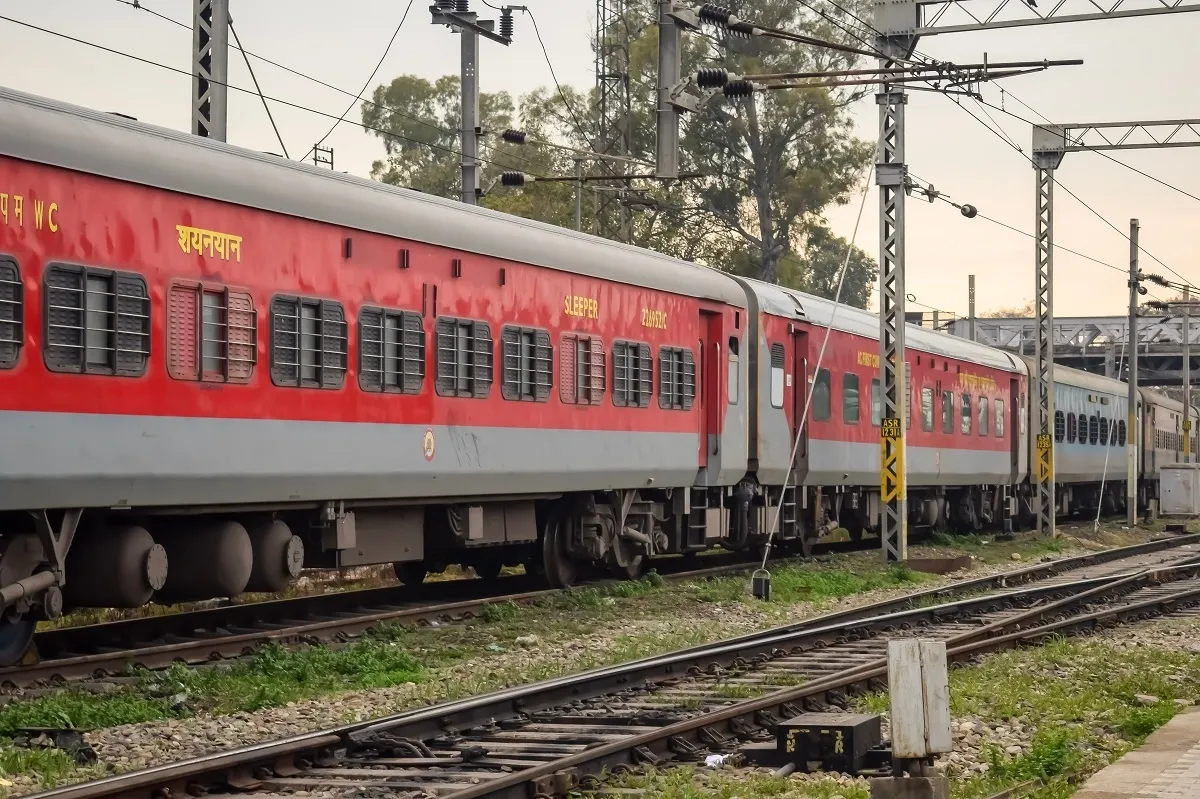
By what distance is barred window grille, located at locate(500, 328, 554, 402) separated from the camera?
1745 centimetres

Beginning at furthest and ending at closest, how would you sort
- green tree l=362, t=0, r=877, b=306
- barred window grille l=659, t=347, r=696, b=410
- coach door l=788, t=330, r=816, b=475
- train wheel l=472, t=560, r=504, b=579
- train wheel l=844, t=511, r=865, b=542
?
green tree l=362, t=0, r=877, b=306, train wheel l=844, t=511, r=865, b=542, coach door l=788, t=330, r=816, b=475, barred window grille l=659, t=347, r=696, b=410, train wheel l=472, t=560, r=504, b=579

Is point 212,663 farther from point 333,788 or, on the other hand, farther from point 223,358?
point 333,788

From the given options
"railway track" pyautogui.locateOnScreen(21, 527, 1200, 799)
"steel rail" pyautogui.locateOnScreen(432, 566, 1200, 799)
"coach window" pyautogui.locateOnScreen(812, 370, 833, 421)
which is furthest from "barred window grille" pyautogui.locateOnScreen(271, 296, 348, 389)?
"coach window" pyautogui.locateOnScreen(812, 370, 833, 421)

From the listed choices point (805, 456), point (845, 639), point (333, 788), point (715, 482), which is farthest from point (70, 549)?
point (805, 456)

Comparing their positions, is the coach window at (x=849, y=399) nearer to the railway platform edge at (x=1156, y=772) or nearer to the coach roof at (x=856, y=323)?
the coach roof at (x=856, y=323)

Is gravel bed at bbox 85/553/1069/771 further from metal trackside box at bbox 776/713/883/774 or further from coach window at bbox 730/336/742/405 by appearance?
coach window at bbox 730/336/742/405

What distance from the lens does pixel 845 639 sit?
51.6 feet

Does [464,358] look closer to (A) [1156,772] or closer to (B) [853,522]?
(A) [1156,772]

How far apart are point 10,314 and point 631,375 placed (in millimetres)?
9976

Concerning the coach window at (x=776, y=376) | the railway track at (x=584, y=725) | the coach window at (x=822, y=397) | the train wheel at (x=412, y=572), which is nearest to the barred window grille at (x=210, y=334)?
the railway track at (x=584, y=725)

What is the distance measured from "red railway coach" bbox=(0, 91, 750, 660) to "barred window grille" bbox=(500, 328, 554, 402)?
0.03 metres

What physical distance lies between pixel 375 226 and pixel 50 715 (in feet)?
19.8

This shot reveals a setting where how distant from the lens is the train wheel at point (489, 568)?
20.4m

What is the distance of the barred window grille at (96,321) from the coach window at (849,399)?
1695cm
